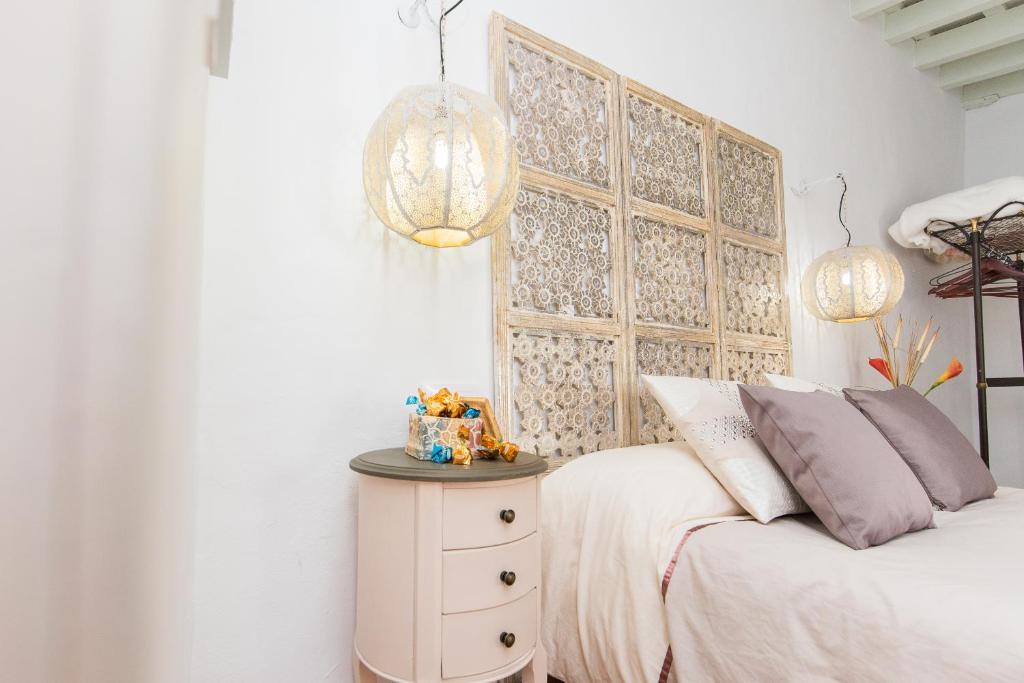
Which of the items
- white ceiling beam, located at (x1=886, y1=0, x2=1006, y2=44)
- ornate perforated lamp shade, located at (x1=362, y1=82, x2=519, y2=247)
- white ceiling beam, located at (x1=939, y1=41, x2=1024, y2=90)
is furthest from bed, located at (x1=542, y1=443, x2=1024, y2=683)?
white ceiling beam, located at (x1=939, y1=41, x2=1024, y2=90)

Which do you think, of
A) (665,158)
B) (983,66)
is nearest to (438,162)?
(665,158)

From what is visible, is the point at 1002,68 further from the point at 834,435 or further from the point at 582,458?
the point at 582,458

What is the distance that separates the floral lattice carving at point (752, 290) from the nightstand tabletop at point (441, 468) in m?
1.52

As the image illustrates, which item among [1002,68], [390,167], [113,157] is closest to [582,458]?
[390,167]

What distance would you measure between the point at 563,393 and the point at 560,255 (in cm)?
44

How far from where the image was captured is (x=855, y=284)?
269cm

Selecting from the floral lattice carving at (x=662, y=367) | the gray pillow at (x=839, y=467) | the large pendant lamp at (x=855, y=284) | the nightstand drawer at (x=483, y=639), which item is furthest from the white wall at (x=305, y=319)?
the large pendant lamp at (x=855, y=284)

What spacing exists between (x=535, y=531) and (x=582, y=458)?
1.43 ft

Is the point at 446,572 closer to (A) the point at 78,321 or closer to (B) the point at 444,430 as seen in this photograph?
(B) the point at 444,430

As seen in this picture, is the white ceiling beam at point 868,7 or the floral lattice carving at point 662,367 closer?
the floral lattice carving at point 662,367

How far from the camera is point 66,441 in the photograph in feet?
0.84

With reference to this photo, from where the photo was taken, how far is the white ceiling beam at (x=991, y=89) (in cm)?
408

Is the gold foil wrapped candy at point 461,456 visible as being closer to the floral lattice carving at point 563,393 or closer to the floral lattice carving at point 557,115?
Result: the floral lattice carving at point 563,393

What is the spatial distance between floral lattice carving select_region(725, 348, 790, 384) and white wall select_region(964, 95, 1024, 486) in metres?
2.40
